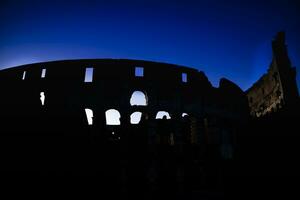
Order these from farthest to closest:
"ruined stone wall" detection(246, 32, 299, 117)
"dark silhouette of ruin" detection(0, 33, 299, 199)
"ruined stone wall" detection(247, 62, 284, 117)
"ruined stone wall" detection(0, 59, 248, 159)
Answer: "ruined stone wall" detection(247, 62, 284, 117), "ruined stone wall" detection(246, 32, 299, 117), "ruined stone wall" detection(0, 59, 248, 159), "dark silhouette of ruin" detection(0, 33, 299, 199)

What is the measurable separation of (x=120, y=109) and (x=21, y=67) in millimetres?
8046

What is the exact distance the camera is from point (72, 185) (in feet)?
19.9

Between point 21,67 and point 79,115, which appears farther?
point 21,67

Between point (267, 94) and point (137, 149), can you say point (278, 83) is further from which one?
point (137, 149)

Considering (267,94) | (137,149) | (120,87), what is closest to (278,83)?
(267,94)

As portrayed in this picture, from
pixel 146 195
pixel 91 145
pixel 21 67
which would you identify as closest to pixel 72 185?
pixel 91 145

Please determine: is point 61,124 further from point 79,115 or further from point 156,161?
point 156,161

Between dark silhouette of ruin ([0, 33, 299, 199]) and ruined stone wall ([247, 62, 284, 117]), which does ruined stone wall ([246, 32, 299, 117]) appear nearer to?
ruined stone wall ([247, 62, 284, 117])

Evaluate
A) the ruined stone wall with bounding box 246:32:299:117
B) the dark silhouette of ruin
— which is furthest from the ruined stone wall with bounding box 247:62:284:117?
the dark silhouette of ruin

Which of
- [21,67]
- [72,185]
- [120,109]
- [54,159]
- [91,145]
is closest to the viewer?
[72,185]

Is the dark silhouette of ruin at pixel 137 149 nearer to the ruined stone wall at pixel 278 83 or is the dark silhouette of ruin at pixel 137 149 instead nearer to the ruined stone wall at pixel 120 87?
the ruined stone wall at pixel 120 87

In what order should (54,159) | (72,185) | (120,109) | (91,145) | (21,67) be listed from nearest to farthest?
1. (72,185)
2. (54,159)
3. (91,145)
4. (120,109)
5. (21,67)

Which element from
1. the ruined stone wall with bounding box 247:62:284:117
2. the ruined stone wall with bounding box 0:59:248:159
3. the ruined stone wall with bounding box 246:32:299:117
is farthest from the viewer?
the ruined stone wall with bounding box 247:62:284:117

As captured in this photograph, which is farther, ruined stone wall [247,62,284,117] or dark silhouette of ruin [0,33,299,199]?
ruined stone wall [247,62,284,117]
